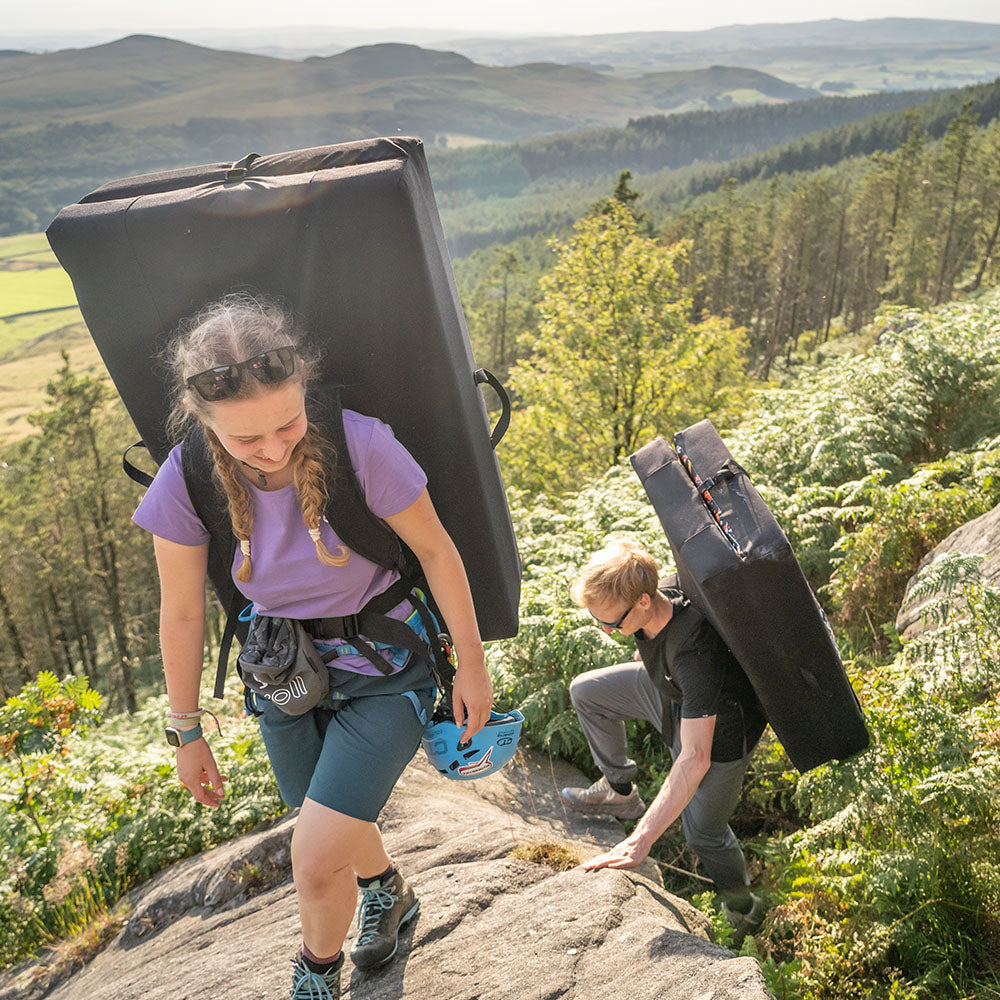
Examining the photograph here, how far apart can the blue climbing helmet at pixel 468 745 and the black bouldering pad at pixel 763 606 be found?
1.02 metres

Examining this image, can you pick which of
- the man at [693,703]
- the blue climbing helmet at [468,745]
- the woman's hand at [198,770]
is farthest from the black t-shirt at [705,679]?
the woman's hand at [198,770]

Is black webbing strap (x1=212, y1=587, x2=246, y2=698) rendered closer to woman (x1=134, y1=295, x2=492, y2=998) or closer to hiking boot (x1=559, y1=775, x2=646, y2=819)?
woman (x1=134, y1=295, x2=492, y2=998)

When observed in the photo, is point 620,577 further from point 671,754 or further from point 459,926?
point 459,926

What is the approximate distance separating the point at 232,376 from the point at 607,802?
3.36 meters

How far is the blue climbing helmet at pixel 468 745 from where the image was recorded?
2982 millimetres

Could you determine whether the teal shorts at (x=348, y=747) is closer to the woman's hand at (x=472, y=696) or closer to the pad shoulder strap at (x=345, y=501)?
the woman's hand at (x=472, y=696)

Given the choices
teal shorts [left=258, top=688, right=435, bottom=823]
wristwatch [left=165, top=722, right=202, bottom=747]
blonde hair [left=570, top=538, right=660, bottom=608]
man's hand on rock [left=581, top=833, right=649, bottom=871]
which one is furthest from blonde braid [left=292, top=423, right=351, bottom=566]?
man's hand on rock [left=581, top=833, right=649, bottom=871]

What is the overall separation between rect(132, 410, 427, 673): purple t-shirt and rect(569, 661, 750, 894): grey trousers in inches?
75.7

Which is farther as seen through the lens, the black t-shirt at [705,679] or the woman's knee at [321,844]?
the black t-shirt at [705,679]

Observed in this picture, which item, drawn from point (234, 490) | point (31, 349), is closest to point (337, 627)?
point (234, 490)

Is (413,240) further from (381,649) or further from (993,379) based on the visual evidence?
(993,379)

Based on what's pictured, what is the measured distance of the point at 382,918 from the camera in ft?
10.5

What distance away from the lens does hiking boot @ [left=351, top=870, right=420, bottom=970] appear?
311 centimetres

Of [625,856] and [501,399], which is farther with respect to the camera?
[501,399]
